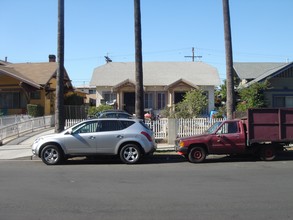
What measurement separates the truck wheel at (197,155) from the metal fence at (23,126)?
10210mm

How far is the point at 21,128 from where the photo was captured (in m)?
22.1

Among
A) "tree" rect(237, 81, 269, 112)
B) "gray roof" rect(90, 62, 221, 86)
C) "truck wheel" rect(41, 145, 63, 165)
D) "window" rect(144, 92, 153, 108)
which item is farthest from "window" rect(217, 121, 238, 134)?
"window" rect(144, 92, 153, 108)

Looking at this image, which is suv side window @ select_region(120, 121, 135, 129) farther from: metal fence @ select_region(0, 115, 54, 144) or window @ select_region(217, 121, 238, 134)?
metal fence @ select_region(0, 115, 54, 144)

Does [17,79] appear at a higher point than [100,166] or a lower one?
higher

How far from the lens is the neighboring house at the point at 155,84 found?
3278cm

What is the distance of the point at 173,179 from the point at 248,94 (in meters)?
15.6

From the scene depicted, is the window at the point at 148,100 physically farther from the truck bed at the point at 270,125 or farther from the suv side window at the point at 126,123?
the truck bed at the point at 270,125

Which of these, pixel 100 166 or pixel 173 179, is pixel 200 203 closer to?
pixel 173 179

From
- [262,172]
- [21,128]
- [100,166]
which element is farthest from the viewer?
[21,128]

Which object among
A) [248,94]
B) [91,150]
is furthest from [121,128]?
[248,94]

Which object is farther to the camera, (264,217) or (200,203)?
(200,203)

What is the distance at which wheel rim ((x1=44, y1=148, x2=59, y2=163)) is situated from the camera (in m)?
12.9

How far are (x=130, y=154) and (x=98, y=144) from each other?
1.15m

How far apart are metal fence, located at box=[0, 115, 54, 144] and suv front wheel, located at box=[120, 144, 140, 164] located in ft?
27.8
